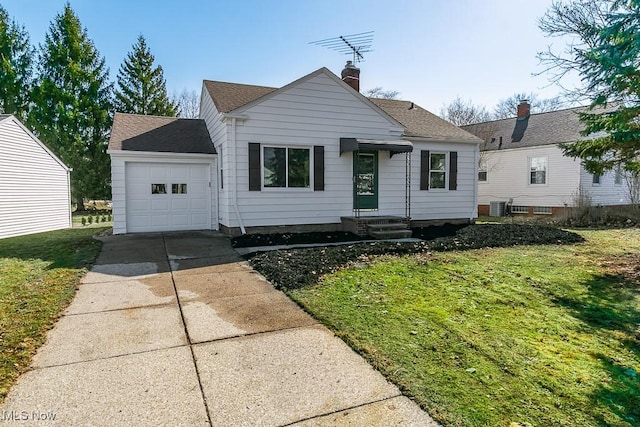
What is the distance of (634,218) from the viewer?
45.6 ft

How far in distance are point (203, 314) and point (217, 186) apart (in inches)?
295

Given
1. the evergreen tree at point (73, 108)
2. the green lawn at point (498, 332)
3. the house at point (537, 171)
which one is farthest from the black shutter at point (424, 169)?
the evergreen tree at point (73, 108)

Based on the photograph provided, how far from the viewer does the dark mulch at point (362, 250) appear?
6023 millimetres

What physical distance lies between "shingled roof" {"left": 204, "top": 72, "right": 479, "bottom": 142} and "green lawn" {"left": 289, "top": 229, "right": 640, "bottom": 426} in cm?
631

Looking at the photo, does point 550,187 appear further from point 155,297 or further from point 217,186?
point 155,297


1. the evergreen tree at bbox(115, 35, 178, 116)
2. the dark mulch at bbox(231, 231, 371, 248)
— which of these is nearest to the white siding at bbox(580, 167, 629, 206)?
the dark mulch at bbox(231, 231, 371, 248)

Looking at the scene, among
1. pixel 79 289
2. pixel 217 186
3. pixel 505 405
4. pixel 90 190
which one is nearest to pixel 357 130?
pixel 217 186

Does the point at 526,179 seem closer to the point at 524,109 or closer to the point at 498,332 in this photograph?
the point at 524,109

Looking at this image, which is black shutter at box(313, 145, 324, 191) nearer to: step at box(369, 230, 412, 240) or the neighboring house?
step at box(369, 230, 412, 240)

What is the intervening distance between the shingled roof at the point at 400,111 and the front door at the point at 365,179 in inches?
65.4

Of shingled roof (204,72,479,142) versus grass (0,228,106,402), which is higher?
shingled roof (204,72,479,142)

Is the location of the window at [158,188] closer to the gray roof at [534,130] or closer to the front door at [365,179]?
the front door at [365,179]

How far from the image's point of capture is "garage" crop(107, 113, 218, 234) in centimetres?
1052

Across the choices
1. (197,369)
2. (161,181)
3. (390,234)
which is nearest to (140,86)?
(161,181)
